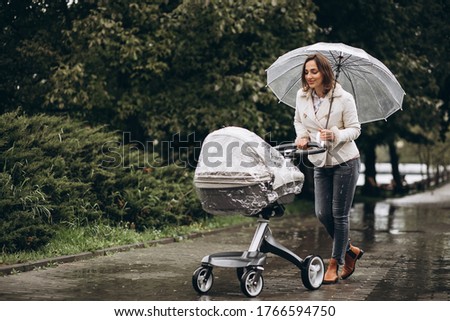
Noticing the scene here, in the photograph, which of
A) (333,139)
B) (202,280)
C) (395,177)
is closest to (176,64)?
(333,139)

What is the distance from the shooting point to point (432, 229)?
1745 centimetres

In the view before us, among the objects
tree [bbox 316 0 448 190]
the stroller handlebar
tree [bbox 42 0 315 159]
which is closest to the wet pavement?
the stroller handlebar

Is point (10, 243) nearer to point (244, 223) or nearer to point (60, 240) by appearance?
point (60, 240)

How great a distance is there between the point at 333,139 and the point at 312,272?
134 centimetres

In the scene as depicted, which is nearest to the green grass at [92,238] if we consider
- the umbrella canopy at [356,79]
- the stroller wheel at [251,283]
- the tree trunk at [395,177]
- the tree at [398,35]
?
the stroller wheel at [251,283]

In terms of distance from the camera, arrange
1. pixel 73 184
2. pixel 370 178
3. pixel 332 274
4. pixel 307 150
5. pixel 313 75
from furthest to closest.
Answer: pixel 370 178 < pixel 73 184 < pixel 332 274 < pixel 313 75 < pixel 307 150

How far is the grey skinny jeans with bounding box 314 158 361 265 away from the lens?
8.98m

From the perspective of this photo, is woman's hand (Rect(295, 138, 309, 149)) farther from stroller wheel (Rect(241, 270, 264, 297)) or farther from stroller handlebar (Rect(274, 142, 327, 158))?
stroller wheel (Rect(241, 270, 264, 297))

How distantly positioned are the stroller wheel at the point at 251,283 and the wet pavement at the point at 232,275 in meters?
0.08

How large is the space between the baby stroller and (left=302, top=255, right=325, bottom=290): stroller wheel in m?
0.53

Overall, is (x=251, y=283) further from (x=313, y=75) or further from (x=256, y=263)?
(x=313, y=75)

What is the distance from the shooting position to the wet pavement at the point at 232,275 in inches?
336

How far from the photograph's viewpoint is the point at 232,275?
10.1m
